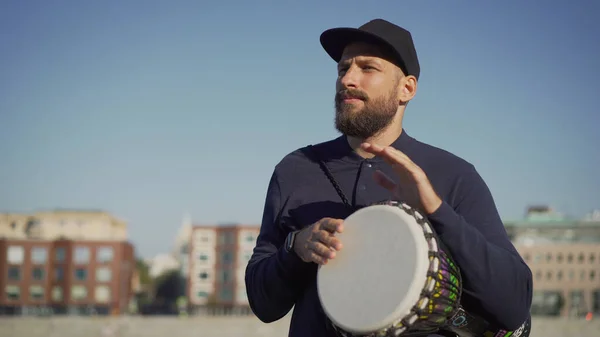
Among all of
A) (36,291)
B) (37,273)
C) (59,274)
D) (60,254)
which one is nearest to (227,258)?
(60,254)

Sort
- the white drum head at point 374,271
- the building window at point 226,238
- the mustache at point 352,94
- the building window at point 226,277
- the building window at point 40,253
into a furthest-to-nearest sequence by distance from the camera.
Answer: the building window at point 226,277 < the building window at point 226,238 < the building window at point 40,253 < the mustache at point 352,94 < the white drum head at point 374,271

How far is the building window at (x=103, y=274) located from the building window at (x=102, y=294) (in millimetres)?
1035

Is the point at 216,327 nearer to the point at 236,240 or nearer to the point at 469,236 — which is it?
the point at 236,240

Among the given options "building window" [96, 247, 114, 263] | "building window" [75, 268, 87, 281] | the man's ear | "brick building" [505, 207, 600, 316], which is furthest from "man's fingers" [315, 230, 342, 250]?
"brick building" [505, 207, 600, 316]

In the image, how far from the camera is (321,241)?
2520 mm

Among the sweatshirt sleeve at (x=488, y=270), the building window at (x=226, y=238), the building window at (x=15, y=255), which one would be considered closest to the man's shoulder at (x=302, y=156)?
the sweatshirt sleeve at (x=488, y=270)

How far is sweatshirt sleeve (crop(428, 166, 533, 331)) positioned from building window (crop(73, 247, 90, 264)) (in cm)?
9561

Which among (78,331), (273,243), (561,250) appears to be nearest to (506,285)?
(273,243)

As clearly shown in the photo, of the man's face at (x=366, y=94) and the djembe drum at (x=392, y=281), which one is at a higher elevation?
the man's face at (x=366, y=94)

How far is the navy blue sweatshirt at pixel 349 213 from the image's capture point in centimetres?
246

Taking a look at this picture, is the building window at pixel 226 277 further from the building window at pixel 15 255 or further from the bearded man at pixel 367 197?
the bearded man at pixel 367 197

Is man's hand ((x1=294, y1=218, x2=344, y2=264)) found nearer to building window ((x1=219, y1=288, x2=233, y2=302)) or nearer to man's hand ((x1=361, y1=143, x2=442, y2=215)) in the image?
man's hand ((x1=361, y1=143, x2=442, y2=215))

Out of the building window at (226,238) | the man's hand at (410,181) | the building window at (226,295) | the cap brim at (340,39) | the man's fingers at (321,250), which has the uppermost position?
the cap brim at (340,39)

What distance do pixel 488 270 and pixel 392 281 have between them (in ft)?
0.97
